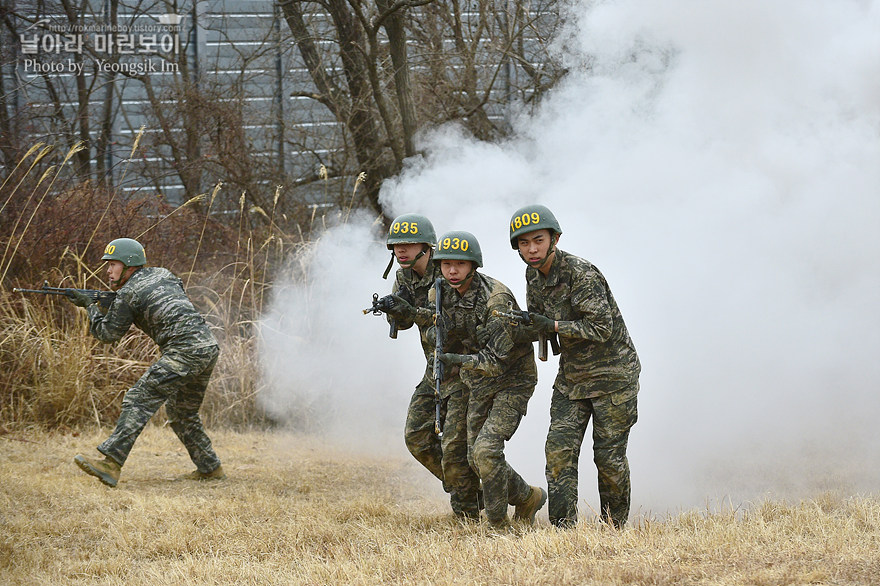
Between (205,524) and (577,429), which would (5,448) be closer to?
(205,524)

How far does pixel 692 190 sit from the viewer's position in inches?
369

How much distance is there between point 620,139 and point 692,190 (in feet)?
2.88

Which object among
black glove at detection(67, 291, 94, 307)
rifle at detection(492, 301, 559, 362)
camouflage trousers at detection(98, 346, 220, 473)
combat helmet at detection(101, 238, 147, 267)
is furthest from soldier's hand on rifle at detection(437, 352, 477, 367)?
black glove at detection(67, 291, 94, 307)

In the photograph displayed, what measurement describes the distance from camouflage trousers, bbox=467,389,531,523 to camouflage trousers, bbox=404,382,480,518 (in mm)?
164

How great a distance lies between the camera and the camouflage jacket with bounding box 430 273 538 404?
6.14 metres

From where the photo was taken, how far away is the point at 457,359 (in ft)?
20.2

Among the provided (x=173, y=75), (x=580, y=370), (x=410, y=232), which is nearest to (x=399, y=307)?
(x=410, y=232)

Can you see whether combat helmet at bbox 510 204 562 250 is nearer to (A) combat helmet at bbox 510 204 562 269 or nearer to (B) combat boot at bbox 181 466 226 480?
(A) combat helmet at bbox 510 204 562 269

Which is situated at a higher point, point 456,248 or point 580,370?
point 456,248

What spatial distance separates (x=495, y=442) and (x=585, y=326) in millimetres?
905

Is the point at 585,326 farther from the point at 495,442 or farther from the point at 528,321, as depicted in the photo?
the point at 495,442

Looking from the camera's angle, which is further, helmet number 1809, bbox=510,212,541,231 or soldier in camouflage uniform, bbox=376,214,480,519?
soldier in camouflage uniform, bbox=376,214,480,519

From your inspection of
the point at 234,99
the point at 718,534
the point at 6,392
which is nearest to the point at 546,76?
the point at 234,99

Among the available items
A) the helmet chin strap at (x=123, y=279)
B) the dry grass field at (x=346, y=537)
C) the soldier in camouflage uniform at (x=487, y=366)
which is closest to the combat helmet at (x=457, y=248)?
the soldier in camouflage uniform at (x=487, y=366)
